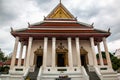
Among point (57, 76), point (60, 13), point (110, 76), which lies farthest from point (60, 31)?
point (110, 76)

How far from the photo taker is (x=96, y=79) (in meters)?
14.2

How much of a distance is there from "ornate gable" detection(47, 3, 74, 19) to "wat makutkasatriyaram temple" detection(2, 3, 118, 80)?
1.22 m

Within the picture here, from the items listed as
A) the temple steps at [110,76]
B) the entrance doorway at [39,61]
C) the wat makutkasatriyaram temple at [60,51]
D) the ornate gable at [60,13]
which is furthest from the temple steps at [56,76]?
the ornate gable at [60,13]

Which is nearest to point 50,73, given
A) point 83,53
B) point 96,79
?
point 96,79

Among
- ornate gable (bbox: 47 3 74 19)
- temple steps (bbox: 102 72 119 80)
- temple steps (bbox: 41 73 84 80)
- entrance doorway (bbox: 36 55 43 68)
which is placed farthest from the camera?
ornate gable (bbox: 47 3 74 19)

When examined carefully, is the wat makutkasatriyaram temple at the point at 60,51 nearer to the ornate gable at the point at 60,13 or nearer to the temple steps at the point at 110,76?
the temple steps at the point at 110,76

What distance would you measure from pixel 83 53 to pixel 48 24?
566 centimetres

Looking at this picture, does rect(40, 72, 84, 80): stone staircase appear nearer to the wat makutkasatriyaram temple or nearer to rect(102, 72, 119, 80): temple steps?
the wat makutkasatriyaram temple

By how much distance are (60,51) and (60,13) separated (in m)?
6.40

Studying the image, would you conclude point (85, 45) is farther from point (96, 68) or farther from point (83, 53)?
point (96, 68)

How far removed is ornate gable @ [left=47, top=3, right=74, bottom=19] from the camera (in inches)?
863

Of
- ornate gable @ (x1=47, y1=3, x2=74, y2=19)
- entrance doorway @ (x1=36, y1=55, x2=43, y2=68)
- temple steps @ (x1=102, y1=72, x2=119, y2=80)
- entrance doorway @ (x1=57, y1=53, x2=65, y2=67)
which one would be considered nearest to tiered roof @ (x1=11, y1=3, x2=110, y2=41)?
ornate gable @ (x1=47, y1=3, x2=74, y2=19)

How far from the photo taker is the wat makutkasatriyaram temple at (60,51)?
15555 mm

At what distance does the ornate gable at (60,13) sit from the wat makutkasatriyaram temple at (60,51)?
1.22 m
